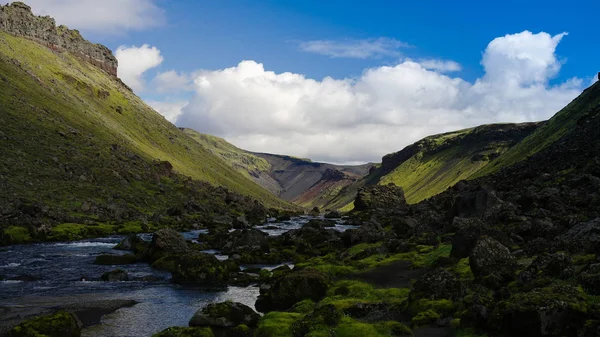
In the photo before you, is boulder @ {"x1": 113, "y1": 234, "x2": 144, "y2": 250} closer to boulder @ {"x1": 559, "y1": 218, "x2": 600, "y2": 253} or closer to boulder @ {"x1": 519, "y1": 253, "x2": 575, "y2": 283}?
boulder @ {"x1": 519, "y1": 253, "x2": 575, "y2": 283}

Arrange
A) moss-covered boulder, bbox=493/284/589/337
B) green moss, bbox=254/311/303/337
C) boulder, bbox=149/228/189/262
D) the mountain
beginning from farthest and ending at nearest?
the mountain → boulder, bbox=149/228/189/262 → green moss, bbox=254/311/303/337 → moss-covered boulder, bbox=493/284/589/337

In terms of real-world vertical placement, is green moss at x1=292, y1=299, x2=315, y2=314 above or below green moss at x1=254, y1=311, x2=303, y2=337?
below

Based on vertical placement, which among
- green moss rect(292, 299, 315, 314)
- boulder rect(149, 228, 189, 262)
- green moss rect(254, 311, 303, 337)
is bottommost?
green moss rect(292, 299, 315, 314)

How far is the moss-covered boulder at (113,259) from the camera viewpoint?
54688 mm

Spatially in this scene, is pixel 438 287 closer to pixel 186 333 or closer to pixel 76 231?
pixel 186 333

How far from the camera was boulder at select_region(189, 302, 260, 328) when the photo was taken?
29.7m

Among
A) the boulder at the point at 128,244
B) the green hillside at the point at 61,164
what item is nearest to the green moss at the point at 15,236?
the green hillside at the point at 61,164

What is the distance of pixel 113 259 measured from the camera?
182 feet

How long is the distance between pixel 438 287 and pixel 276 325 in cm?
1080

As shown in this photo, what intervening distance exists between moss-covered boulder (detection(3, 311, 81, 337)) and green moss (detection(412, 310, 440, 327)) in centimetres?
2011

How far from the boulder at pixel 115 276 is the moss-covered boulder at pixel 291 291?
17.8 meters

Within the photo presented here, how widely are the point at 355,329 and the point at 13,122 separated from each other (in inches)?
5858

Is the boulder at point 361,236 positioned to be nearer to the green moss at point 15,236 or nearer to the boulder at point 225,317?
the boulder at point 225,317

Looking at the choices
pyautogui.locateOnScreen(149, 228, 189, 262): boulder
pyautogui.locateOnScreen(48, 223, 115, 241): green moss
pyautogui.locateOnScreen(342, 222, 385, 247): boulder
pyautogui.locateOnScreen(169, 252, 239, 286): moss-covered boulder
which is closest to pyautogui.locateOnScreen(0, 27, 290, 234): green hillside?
pyautogui.locateOnScreen(48, 223, 115, 241): green moss
